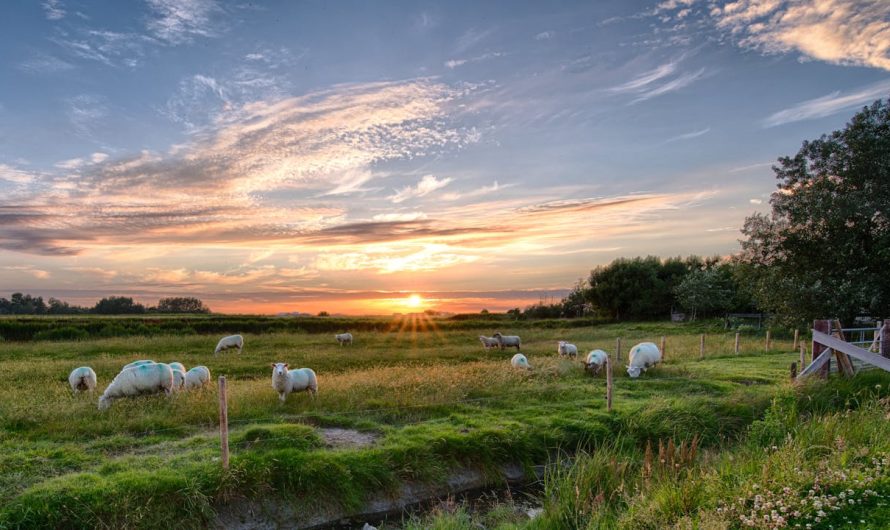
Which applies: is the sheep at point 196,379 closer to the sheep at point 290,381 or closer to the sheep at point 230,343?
the sheep at point 290,381

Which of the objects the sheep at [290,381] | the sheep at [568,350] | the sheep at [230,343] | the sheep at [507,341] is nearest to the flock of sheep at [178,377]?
the sheep at [290,381]

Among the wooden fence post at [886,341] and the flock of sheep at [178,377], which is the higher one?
the wooden fence post at [886,341]

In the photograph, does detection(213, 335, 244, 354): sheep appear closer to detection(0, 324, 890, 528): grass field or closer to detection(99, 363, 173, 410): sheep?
detection(0, 324, 890, 528): grass field

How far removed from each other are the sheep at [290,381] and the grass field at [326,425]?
1.11 feet

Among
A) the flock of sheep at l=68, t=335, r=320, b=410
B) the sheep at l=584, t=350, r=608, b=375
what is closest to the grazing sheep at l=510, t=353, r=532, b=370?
the sheep at l=584, t=350, r=608, b=375

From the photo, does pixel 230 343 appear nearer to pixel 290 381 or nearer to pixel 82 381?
pixel 82 381

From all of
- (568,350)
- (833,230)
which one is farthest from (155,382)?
(833,230)

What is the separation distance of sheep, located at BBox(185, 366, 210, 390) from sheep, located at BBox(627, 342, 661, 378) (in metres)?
14.9

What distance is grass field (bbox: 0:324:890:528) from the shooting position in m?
8.59

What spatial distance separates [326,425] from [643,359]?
13.0 metres

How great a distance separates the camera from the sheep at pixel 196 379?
1720cm

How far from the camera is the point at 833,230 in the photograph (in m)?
31.6

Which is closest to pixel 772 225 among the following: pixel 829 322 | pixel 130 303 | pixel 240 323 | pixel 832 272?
pixel 832 272

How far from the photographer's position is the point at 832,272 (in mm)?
31641
